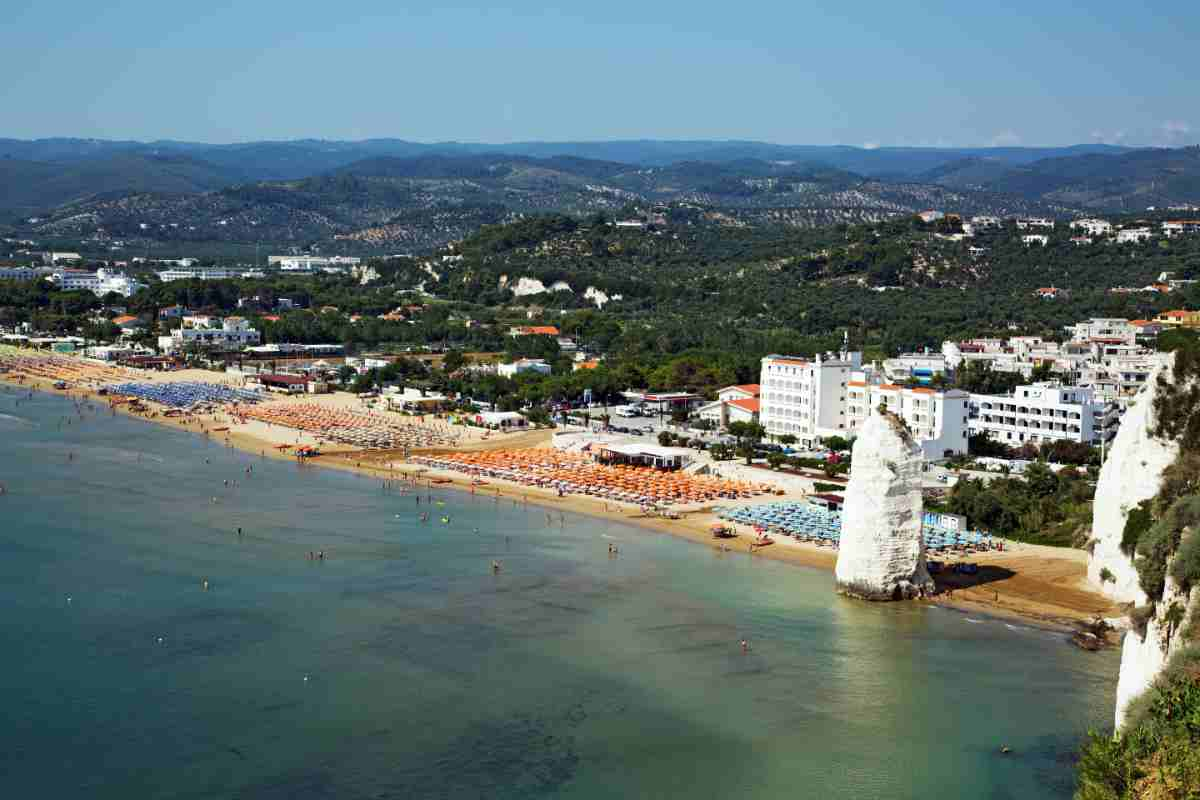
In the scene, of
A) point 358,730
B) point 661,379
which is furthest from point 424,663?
point 661,379

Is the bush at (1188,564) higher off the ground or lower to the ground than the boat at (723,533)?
higher

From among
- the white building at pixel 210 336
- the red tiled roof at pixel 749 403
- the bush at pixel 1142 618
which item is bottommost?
the white building at pixel 210 336

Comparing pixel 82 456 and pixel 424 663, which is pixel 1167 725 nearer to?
pixel 424 663

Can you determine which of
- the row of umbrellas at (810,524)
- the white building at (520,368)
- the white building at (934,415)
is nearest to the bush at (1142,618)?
the row of umbrellas at (810,524)

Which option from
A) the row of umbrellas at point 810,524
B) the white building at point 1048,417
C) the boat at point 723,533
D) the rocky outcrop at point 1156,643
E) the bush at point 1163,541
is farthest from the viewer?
the white building at point 1048,417

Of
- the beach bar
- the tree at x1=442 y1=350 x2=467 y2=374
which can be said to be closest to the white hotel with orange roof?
the beach bar

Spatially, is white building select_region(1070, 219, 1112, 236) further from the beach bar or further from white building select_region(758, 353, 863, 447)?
the beach bar

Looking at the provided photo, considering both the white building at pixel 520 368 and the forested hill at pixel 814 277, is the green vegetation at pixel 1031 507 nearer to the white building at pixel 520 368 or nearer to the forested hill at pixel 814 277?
the white building at pixel 520 368
